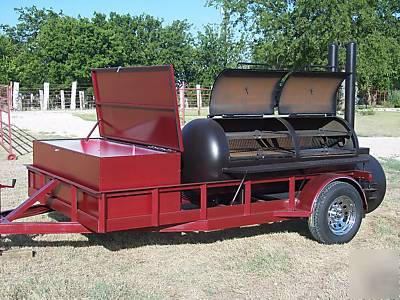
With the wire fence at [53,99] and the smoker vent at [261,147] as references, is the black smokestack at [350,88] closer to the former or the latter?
the smoker vent at [261,147]

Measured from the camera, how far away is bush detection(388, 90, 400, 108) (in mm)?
52375

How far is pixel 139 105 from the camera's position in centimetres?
624

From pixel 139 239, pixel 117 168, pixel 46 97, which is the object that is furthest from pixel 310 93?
pixel 46 97

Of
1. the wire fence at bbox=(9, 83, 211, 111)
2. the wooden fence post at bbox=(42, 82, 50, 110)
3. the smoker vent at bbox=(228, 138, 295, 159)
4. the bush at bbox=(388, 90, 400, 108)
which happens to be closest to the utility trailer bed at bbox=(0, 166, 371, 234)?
the smoker vent at bbox=(228, 138, 295, 159)

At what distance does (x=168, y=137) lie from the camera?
19.2 ft

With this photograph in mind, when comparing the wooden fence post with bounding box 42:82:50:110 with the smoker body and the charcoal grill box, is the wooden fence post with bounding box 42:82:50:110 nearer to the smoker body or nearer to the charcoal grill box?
the charcoal grill box

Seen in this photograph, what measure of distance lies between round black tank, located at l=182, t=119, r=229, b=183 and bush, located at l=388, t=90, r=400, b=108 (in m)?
49.6

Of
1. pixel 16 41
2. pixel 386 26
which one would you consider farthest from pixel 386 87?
pixel 16 41

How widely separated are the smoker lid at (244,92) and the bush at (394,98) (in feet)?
161

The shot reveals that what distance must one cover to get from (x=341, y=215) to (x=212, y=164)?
1.74 meters

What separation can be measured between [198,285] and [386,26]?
137 ft

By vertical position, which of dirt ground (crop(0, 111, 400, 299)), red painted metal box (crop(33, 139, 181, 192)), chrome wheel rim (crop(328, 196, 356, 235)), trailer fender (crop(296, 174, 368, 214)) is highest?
red painted metal box (crop(33, 139, 181, 192))

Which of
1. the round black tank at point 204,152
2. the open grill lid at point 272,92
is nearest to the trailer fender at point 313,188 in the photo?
the open grill lid at point 272,92

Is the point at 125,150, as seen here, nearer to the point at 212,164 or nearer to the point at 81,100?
the point at 212,164
